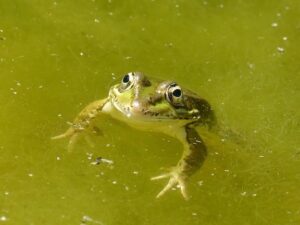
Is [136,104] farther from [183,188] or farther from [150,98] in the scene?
[183,188]

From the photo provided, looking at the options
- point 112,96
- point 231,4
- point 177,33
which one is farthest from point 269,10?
point 112,96

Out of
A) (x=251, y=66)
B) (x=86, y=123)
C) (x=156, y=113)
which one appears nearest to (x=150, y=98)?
(x=156, y=113)

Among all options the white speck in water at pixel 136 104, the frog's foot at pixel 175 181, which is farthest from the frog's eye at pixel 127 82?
the frog's foot at pixel 175 181

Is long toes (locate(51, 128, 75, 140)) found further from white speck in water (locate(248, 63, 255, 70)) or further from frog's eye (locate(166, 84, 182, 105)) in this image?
white speck in water (locate(248, 63, 255, 70))

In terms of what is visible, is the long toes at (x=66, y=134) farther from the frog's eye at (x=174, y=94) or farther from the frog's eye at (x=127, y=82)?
the frog's eye at (x=174, y=94)

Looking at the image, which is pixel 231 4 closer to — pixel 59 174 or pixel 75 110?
pixel 75 110

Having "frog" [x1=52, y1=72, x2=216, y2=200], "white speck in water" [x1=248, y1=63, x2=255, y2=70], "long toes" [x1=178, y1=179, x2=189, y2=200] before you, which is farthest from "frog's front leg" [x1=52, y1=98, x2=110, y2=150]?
"white speck in water" [x1=248, y1=63, x2=255, y2=70]
